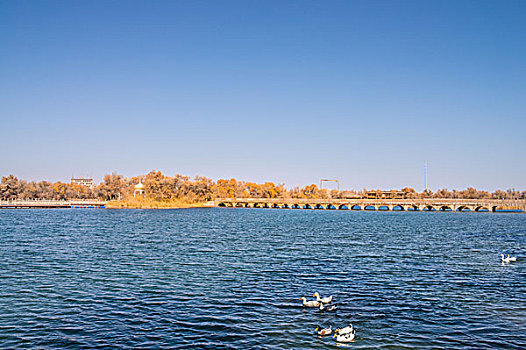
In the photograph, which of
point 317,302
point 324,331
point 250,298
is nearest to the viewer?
point 324,331

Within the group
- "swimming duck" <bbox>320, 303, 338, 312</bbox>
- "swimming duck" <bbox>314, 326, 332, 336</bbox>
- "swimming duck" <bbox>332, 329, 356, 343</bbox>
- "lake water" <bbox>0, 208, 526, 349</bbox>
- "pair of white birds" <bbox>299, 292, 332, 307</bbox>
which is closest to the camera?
"swimming duck" <bbox>332, 329, 356, 343</bbox>

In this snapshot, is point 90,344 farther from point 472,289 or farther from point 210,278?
point 472,289

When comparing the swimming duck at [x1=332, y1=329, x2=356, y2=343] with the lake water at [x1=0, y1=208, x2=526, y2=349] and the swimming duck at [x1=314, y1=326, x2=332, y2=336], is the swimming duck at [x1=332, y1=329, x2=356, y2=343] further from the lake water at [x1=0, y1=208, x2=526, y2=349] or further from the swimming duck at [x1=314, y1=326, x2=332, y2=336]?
the swimming duck at [x1=314, y1=326, x2=332, y2=336]

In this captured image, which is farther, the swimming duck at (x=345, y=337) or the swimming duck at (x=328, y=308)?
the swimming duck at (x=328, y=308)

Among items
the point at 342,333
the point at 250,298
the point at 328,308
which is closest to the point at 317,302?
the point at 328,308

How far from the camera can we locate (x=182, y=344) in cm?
1562

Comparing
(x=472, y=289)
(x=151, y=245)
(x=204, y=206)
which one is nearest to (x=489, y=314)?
(x=472, y=289)

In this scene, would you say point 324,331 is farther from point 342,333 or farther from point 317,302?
point 317,302

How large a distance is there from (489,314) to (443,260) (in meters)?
16.9

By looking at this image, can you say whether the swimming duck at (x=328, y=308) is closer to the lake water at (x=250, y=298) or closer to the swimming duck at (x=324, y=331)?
the lake water at (x=250, y=298)

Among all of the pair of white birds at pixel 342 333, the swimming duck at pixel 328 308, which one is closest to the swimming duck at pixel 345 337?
the pair of white birds at pixel 342 333

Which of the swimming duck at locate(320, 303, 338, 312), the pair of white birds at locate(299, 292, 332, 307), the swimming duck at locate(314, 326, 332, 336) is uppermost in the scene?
the pair of white birds at locate(299, 292, 332, 307)

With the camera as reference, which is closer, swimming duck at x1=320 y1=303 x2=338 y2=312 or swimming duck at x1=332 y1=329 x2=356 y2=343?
swimming duck at x1=332 y1=329 x2=356 y2=343

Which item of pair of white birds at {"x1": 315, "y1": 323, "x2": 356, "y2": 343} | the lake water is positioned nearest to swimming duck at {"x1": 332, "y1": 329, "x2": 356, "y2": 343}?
pair of white birds at {"x1": 315, "y1": 323, "x2": 356, "y2": 343}
